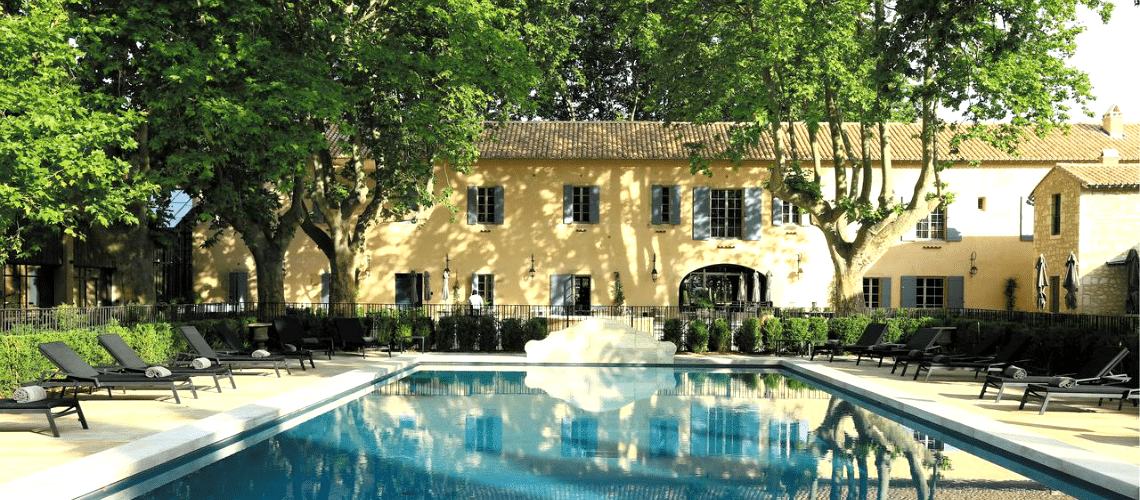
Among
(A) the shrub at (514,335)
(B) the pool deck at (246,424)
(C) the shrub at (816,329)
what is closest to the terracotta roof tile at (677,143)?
(A) the shrub at (514,335)

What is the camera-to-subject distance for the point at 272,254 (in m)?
23.5

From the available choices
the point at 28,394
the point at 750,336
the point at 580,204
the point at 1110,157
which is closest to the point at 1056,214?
the point at 1110,157

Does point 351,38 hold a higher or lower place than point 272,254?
higher

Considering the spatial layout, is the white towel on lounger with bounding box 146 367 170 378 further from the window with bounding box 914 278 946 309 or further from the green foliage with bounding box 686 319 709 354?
the window with bounding box 914 278 946 309

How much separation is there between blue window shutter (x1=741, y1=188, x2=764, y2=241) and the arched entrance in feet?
3.55

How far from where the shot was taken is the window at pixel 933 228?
31.8 m

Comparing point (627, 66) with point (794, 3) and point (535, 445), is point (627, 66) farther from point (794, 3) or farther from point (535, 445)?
point (535, 445)

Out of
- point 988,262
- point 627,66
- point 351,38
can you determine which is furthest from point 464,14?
point 627,66

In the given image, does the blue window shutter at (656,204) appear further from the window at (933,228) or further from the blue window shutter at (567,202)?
the window at (933,228)

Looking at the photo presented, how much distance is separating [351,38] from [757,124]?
862 cm

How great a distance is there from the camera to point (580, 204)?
31.9 metres

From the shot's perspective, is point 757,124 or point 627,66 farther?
point 627,66

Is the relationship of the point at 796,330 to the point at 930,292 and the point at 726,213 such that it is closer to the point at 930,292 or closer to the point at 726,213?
the point at 726,213

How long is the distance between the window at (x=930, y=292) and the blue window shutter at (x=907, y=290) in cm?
19
